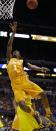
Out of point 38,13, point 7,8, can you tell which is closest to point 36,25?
point 38,13

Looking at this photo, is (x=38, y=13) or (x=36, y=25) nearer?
(x=38, y=13)

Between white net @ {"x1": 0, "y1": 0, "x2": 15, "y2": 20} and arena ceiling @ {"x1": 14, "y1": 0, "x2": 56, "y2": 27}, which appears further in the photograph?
arena ceiling @ {"x1": 14, "y1": 0, "x2": 56, "y2": 27}

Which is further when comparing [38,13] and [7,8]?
[38,13]

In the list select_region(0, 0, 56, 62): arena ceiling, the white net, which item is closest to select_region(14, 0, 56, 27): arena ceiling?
select_region(0, 0, 56, 62): arena ceiling

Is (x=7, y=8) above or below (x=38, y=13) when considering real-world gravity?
above

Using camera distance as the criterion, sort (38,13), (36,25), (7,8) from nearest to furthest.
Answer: (7,8) → (38,13) → (36,25)

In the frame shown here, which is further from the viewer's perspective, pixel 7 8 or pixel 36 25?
pixel 36 25

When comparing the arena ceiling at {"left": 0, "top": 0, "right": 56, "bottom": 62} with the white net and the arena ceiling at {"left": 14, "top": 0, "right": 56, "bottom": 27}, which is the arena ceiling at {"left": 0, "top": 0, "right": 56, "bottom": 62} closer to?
the arena ceiling at {"left": 14, "top": 0, "right": 56, "bottom": 27}

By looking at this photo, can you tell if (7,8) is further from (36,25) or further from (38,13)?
(36,25)

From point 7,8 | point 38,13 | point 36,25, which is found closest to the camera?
point 7,8

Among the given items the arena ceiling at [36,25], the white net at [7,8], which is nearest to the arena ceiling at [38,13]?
the arena ceiling at [36,25]

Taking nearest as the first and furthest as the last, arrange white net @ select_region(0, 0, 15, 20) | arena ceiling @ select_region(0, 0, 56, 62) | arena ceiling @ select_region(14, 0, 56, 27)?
white net @ select_region(0, 0, 15, 20) < arena ceiling @ select_region(14, 0, 56, 27) < arena ceiling @ select_region(0, 0, 56, 62)

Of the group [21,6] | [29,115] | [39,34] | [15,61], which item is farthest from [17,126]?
[39,34]

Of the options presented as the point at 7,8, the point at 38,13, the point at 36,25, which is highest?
the point at 7,8
